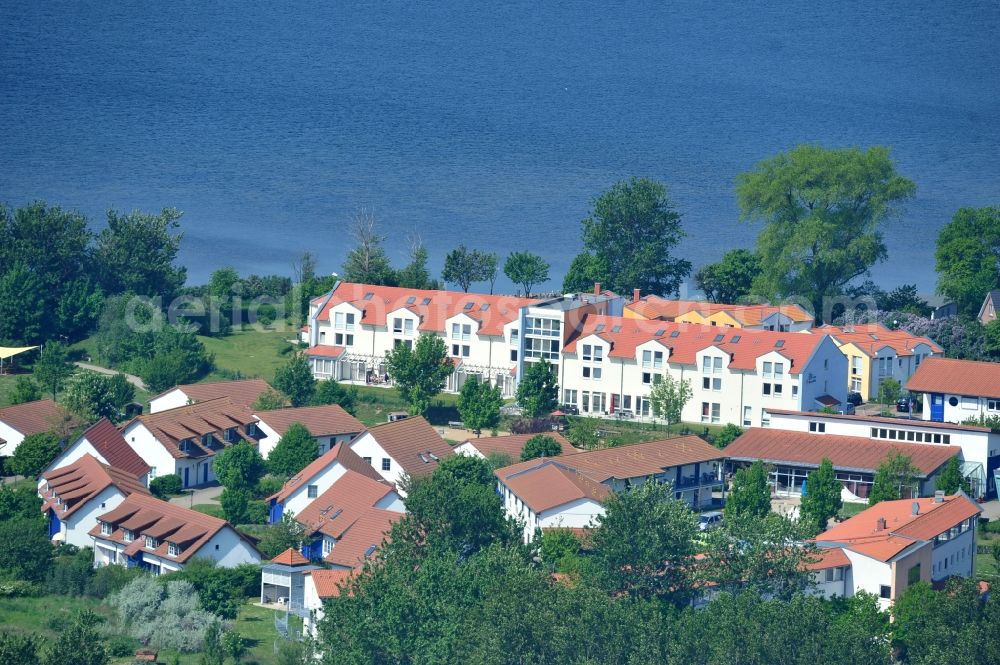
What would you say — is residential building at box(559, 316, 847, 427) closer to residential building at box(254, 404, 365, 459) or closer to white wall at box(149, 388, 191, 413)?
residential building at box(254, 404, 365, 459)

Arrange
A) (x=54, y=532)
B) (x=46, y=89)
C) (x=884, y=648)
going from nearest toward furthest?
(x=884, y=648) < (x=54, y=532) < (x=46, y=89)

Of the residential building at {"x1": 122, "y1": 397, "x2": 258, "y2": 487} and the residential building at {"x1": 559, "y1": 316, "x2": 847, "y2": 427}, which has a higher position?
the residential building at {"x1": 559, "y1": 316, "x2": 847, "y2": 427}

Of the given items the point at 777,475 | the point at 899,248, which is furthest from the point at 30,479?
the point at 899,248

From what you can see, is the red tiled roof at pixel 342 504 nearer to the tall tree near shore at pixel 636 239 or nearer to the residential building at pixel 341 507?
the residential building at pixel 341 507

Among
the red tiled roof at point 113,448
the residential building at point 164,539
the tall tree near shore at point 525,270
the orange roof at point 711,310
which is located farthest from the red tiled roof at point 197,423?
the tall tree near shore at point 525,270

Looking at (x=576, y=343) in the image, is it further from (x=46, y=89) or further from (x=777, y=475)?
(x=46, y=89)

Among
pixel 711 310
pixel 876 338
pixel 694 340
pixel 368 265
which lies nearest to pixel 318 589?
pixel 694 340

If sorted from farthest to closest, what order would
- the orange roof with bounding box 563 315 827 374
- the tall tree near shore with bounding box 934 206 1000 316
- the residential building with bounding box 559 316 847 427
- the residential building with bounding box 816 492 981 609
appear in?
1. the tall tree near shore with bounding box 934 206 1000 316
2. the orange roof with bounding box 563 315 827 374
3. the residential building with bounding box 559 316 847 427
4. the residential building with bounding box 816 492 981 609

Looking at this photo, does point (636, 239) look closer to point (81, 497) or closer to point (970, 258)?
point (970, 258)

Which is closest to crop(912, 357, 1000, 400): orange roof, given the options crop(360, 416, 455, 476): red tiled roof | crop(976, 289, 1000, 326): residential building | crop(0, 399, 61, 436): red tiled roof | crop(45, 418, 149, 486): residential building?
crop(976, 289, 1000, 326): residential building
